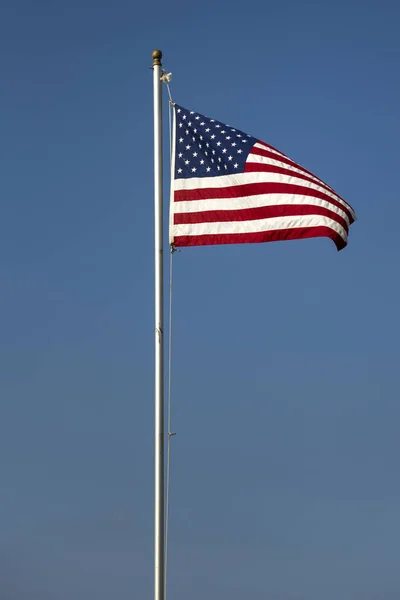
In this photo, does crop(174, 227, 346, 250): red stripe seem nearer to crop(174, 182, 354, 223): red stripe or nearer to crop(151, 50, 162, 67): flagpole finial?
crop(174, 182, 354, 223): red stripe

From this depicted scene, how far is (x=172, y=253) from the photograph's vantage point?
25391 mm

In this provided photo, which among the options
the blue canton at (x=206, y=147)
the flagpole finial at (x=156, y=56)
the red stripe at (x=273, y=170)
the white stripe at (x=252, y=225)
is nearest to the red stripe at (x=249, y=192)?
the red stripe at (x=273, y=170)

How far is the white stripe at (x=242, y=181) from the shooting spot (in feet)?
85.3

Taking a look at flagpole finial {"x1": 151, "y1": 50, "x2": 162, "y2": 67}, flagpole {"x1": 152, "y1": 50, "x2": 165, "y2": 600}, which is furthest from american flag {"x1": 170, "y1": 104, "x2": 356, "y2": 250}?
flagpole finial {"x1": 151, "y1": 50, "x2": 162, "y2": 67}

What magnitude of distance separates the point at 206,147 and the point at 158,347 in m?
4.77

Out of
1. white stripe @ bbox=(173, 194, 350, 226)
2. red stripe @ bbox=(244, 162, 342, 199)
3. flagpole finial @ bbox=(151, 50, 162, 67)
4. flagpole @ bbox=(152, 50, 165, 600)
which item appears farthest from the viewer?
flagpole finial @ bbox=(151, 50, 162, 67)

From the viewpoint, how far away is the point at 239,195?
25.9 meters

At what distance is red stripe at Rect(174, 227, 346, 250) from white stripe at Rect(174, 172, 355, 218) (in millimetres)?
937

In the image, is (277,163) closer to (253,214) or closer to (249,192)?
(249,192)

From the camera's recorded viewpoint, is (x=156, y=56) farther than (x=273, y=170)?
Yes

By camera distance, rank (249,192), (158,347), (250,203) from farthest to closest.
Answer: (249,192) < (250,203) < (158,347)

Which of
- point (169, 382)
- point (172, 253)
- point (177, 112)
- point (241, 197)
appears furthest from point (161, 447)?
point (177, 112)

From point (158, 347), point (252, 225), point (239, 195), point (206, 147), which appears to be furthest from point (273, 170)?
point (158, 347)

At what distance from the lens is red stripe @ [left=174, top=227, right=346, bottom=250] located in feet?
83.8
